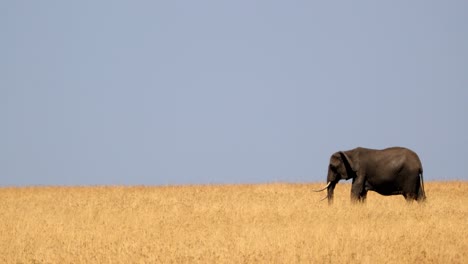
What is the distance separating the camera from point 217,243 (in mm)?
11477

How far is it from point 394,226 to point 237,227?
2951mm

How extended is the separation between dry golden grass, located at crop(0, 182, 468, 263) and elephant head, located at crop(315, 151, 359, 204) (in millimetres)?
1240

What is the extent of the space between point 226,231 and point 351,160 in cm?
898

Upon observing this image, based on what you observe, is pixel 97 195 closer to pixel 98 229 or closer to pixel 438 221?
pixel 98 229

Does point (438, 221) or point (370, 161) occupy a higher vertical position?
point (370, 161)

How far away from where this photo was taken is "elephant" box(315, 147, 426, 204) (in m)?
20.6

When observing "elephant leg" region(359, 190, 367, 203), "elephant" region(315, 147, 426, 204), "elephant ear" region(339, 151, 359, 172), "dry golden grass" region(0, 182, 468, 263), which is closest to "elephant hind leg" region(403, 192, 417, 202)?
"elephant" region(315, 147, 426, 204)

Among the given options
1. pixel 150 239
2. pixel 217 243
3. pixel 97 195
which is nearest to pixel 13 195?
pixel 97 195

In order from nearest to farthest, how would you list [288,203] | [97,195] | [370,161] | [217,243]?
[217,243] < [288,203] < [370,161] < [97,195]

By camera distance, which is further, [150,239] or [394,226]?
[394,226]

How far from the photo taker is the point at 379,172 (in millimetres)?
21000

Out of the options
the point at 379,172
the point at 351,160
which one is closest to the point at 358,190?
the point at 379,172

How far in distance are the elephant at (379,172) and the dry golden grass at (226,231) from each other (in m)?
0.56

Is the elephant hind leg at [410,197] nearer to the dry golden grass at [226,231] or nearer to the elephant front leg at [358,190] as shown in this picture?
the dry golden grass at [226,231]
